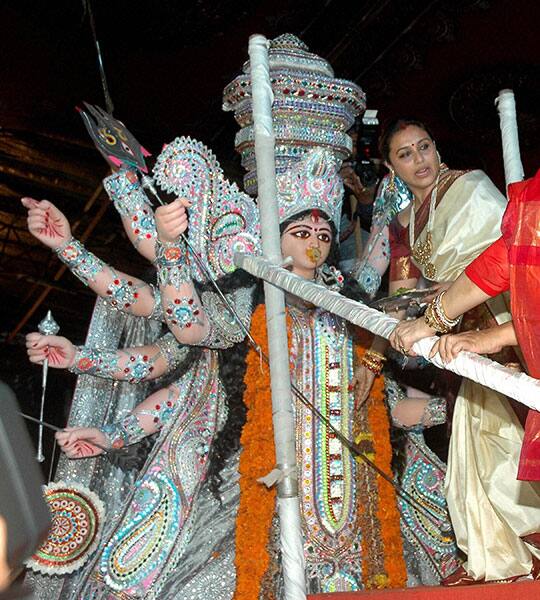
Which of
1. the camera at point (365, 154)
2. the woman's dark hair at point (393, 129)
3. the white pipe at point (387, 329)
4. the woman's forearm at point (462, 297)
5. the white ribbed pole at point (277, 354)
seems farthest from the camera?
the camera at point (365, 154)

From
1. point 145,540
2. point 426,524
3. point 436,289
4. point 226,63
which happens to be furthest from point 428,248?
point 226,63

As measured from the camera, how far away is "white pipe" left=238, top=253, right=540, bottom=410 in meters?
2.09

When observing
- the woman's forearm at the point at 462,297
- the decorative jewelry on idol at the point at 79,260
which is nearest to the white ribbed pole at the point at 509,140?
the woman's forearm at the point at 462,297

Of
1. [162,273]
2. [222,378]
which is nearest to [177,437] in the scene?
[222,378]

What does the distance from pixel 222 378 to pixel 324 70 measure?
4.30 feet

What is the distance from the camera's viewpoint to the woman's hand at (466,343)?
232cm

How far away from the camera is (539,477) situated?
2.36 metres

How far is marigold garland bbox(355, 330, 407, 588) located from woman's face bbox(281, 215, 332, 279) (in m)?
0.33

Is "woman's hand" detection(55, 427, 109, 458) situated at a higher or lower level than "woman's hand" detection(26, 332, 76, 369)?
lower

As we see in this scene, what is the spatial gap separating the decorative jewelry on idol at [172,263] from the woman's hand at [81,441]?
0.65 metres

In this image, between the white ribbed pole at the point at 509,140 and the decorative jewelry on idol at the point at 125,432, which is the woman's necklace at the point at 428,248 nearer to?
the white ribbed pole at the point at 509,140

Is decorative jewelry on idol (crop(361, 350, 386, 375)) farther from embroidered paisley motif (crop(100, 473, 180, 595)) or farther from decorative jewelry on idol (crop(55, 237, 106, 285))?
decorative jewelry on idol (crop(55, 237, 106, 285))

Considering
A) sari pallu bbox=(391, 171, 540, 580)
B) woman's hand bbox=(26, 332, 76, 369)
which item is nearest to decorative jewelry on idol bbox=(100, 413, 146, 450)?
woman's hand bbox=(26, 332, 76, 369)

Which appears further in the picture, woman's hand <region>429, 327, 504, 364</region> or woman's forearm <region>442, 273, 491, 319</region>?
woman's forearm <region>442, 273, 491, 319</region>
